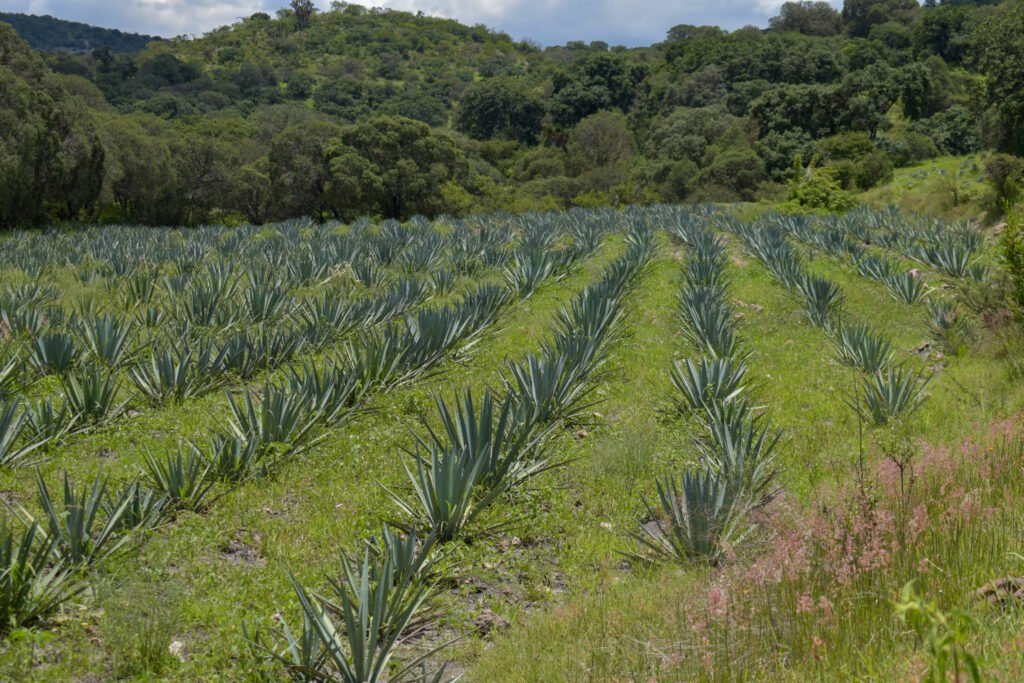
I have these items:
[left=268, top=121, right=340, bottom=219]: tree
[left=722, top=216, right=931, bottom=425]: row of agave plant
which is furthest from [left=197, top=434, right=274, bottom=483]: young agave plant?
[left=268, top=121, right=340, bottom=219]: tree

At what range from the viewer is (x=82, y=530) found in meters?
3.59

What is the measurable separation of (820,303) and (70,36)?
→ 182403 millimetres

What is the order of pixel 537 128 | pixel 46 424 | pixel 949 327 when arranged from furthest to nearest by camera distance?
pixel 537 128 → pixel 949 327 → pixel 46 424

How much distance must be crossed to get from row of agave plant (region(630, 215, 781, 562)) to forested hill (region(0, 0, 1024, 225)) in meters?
19.6

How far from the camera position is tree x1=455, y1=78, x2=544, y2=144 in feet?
237

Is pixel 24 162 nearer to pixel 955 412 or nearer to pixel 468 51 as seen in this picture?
pixel 955 412

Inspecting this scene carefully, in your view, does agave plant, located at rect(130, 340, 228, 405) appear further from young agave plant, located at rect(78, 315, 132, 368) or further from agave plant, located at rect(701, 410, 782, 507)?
agave plant, located at rect(701, 410, 782, 507)

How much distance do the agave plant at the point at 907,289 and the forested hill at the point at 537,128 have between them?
13.0m

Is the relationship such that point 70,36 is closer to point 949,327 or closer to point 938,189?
point 938,189

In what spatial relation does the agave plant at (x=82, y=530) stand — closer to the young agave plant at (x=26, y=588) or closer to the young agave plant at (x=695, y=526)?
the young agave plant at (x=26, y=588)

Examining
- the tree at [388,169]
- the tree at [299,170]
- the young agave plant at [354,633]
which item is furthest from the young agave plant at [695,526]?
the tree at [299,170]

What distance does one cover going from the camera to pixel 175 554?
3.77 m

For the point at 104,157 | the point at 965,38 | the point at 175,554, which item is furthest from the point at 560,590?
the point at 965,38

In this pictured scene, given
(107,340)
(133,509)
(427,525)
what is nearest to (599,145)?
(107,340)
